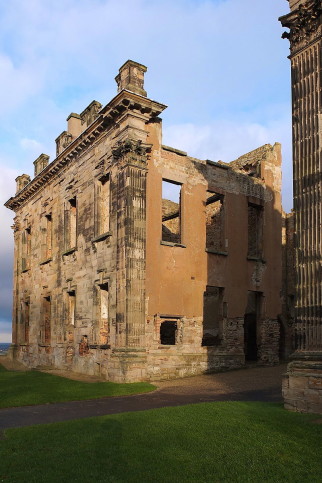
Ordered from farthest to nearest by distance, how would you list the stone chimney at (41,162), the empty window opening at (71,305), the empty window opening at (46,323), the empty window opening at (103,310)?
the stone chimney at (41,162)
the empty window opening at (46,323)
the empty window opening at (71,305)
the empty window opening at (103,310)

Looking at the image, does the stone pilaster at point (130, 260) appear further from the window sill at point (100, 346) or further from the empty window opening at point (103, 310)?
the empty window opening at point (103, 310)

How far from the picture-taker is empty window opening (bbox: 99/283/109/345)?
18391 mm

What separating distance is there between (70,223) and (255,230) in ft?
26.7

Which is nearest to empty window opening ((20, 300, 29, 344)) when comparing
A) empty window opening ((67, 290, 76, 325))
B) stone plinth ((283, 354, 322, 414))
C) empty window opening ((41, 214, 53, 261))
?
empty window opening ((41, 214, 53, 261))

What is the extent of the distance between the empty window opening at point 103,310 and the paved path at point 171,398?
10.9 ft

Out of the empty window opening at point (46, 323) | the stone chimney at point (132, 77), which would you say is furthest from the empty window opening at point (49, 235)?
the stone chimney at point (132, 77)

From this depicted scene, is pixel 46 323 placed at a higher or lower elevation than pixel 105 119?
lower

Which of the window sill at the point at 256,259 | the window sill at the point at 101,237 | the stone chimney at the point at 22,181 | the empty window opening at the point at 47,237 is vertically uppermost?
the stone chimney at the point at 22,181

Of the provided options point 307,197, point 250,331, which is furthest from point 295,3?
point 250,331

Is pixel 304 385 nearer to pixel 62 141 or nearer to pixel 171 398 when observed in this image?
pixel 171 398

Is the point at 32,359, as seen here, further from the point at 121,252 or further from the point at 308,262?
the point at 308,262

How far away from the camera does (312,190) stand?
9.91m

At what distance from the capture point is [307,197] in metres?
9.98

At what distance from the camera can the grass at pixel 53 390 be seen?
40.9 ft
